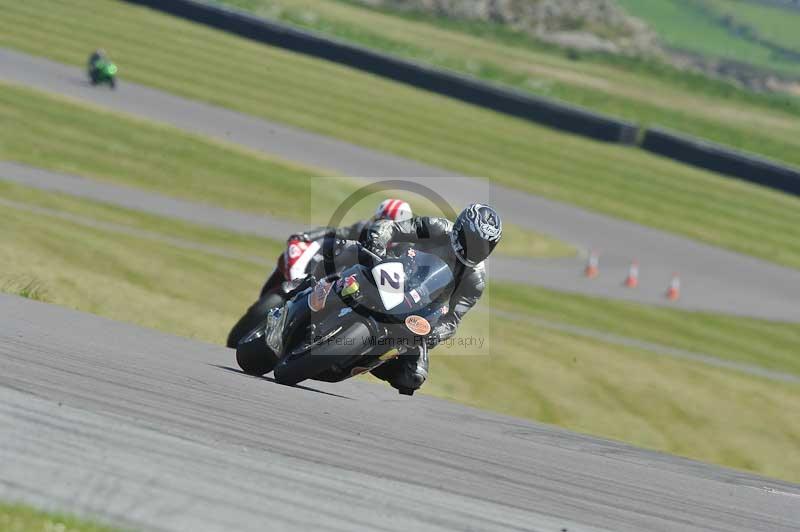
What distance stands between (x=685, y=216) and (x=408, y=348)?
24103 mm

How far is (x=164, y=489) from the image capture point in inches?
127

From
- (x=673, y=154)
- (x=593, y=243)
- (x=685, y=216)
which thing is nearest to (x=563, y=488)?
(x=593, y=243)

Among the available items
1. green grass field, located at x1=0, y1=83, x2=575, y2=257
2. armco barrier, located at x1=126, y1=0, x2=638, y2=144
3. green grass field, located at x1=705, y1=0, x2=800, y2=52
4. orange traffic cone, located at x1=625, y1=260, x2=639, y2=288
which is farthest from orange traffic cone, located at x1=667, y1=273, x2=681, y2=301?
green grass field, located at x1=705, y1=0, x2=800, y2=52

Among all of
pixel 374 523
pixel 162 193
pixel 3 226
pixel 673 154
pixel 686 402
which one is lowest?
pixel 673 154

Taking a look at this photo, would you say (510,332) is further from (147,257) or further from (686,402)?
(147,257)

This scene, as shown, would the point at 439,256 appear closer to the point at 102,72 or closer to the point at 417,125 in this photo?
the point at 102,72

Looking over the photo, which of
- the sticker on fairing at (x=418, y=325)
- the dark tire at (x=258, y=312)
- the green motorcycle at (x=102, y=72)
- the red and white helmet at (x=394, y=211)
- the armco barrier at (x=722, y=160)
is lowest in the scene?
the armco barrier at (x=722, y=160)

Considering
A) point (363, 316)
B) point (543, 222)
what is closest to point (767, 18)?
point (543, 222)

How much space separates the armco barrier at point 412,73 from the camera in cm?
3641

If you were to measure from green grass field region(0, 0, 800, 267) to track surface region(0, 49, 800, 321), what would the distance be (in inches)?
36.7

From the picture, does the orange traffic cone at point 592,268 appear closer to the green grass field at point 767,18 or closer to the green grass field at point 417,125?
the green grass field at point 417,125

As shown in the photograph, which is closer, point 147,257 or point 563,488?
point 563,488

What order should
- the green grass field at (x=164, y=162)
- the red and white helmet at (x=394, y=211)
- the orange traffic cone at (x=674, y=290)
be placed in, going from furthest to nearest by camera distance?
the orange traffic cone at (x=674, y=290) → the green grass field at (x=164, y=162) → the red and white helmet at (x=394, y=211)

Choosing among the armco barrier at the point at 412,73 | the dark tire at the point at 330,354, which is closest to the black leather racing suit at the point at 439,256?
the dark tire at the point at 330,354
